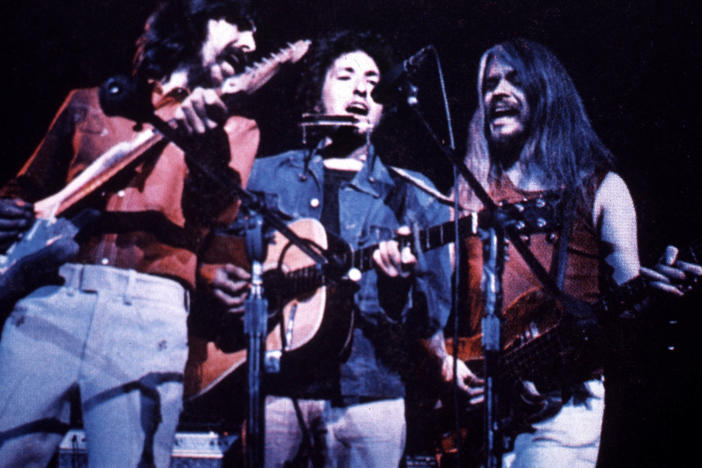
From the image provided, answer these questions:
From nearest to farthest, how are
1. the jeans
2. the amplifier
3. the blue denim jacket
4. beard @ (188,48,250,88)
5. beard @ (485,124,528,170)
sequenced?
1. the jeans
2. the amplifier
3. the blue denim jacket
4. beard @ (485,124,528,170)
5. beard @ (188,48,250,88)

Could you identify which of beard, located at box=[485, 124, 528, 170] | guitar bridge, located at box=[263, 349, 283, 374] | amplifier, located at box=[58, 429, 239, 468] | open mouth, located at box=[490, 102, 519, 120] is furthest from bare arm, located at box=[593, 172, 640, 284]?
amplifier, located at box=[58, 429, 239, 468]

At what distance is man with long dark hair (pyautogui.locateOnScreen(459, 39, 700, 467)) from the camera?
6.61 feet

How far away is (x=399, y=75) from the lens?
1.70 m

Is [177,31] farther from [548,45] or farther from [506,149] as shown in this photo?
[548,45]

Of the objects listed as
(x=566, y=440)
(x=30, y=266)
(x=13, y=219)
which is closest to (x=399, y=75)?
(x=566, y=440)

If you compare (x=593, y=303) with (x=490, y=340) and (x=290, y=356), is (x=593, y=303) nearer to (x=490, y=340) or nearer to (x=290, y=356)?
(x=490, y=340)

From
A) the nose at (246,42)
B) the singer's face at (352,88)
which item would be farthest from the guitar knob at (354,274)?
the nose at (246,42)

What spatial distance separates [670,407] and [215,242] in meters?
1.70

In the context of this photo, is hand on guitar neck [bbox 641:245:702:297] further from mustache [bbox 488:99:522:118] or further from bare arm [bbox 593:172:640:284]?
mustache [bbox 488:99:522:118]

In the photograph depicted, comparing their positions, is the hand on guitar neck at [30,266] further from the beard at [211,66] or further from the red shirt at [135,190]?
the beard at [211,66]

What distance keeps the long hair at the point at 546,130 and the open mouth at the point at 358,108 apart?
0.44 metres

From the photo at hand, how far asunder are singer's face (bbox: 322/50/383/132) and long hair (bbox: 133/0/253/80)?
441mm

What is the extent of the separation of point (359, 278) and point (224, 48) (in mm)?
1153

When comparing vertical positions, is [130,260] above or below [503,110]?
below
